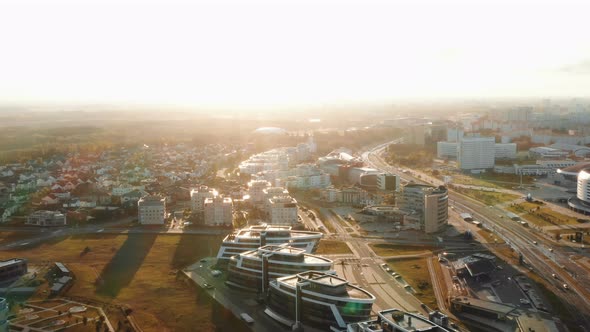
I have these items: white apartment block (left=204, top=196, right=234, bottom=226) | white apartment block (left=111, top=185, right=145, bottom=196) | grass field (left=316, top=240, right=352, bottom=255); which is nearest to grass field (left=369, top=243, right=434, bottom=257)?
grass field (left=316, top=240, right=352, bottom=255)

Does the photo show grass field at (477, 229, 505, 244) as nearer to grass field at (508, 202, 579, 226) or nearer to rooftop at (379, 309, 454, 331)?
grass field at (508, 202, 579, 226)

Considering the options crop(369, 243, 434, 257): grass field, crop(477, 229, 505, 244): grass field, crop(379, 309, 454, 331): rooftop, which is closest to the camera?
crop(379, 309, 454, 331): rooftop

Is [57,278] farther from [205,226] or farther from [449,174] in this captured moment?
[449,174]

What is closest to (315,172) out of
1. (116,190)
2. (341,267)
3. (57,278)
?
(116,190)

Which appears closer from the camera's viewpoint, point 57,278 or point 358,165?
point 57,278

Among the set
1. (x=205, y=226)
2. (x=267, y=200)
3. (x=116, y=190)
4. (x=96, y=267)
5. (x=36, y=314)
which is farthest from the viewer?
(x=116, y=190)

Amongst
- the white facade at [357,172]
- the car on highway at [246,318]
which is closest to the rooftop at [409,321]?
the car on highway at [246,318]

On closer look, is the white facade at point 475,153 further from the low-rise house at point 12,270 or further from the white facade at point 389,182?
the low-rise house at point 12,270
